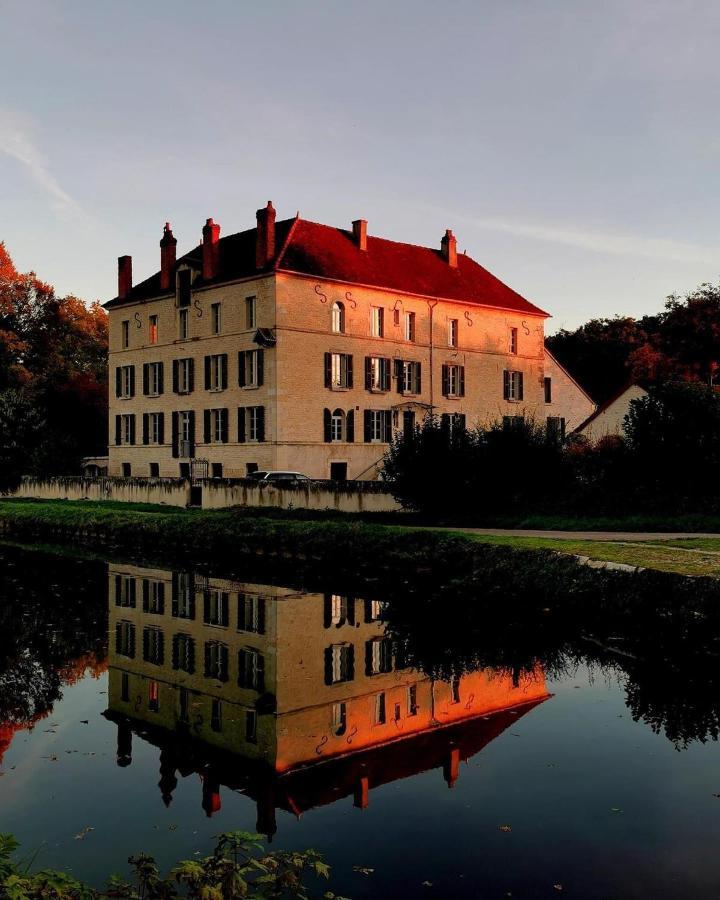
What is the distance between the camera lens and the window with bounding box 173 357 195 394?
164 ft

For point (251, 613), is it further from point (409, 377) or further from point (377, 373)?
point (409, 377)

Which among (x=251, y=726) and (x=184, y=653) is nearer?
(x=251, y=726)

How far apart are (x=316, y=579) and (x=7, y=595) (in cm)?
701

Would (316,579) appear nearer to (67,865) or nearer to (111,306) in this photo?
(67,865)

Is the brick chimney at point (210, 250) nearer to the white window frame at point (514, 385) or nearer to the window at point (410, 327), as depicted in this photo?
the window at point (410, 327)

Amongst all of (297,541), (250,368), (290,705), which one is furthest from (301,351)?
(290,705)

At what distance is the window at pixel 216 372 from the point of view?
157 ft

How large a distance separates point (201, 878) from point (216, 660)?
8194 millimetres

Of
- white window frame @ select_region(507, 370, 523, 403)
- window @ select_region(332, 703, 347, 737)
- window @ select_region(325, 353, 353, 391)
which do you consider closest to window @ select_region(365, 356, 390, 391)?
window @ select_region(325, 353, 353, 391)

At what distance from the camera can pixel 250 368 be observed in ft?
153

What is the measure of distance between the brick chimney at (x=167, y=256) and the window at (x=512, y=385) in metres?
19.9

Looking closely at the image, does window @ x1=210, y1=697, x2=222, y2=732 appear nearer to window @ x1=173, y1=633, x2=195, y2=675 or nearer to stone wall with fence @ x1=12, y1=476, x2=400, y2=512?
window @ x1=173, y1=633, x2=195, y2=675

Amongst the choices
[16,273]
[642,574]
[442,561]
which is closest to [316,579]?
[442,561]

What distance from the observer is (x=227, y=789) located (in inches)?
362
